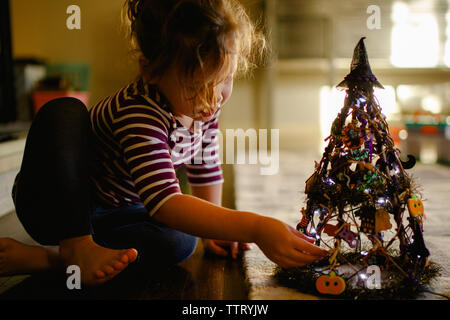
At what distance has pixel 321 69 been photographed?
3340 mm

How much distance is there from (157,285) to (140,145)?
218 mm

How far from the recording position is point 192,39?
0.57 m

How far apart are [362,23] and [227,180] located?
72.7 inches

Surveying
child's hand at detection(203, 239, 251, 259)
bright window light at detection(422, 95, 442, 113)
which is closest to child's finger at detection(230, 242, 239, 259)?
child's hand at detection(203, 239, 251, 259)

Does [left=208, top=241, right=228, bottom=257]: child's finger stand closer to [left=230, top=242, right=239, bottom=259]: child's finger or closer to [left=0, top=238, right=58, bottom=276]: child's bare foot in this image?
[left=230, top=242, right=239, bottom=259]: child's finger

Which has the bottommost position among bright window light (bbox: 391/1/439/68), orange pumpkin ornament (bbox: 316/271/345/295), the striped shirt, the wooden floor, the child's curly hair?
the wooden floor

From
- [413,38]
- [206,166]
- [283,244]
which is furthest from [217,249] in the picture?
[413,38]

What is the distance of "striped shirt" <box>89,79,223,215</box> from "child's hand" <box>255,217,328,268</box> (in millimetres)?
125

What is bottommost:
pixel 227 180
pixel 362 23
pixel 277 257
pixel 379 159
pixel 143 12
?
pixel 227 180

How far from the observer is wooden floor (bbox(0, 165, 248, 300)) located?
1.98 ft

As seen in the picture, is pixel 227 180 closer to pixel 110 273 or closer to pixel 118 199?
pixel 118 199

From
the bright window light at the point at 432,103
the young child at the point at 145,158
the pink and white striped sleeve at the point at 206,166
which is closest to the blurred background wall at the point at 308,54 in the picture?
the bright window light at the point at 432,103

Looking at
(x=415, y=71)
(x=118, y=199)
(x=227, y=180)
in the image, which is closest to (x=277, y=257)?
(x=118, y=199)

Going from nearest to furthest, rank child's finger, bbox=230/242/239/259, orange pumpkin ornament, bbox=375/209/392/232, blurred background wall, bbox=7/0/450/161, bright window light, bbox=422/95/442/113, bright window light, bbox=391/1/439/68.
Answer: orange pumpkin ornament, bbox=375/209/392/232, child's finger, bbox=230/242/239/259, blurred background wall, bbox=7/0/450/161, bright window light, bbox=422/95/442/113, bright window light, bbox=391/1/439/68
